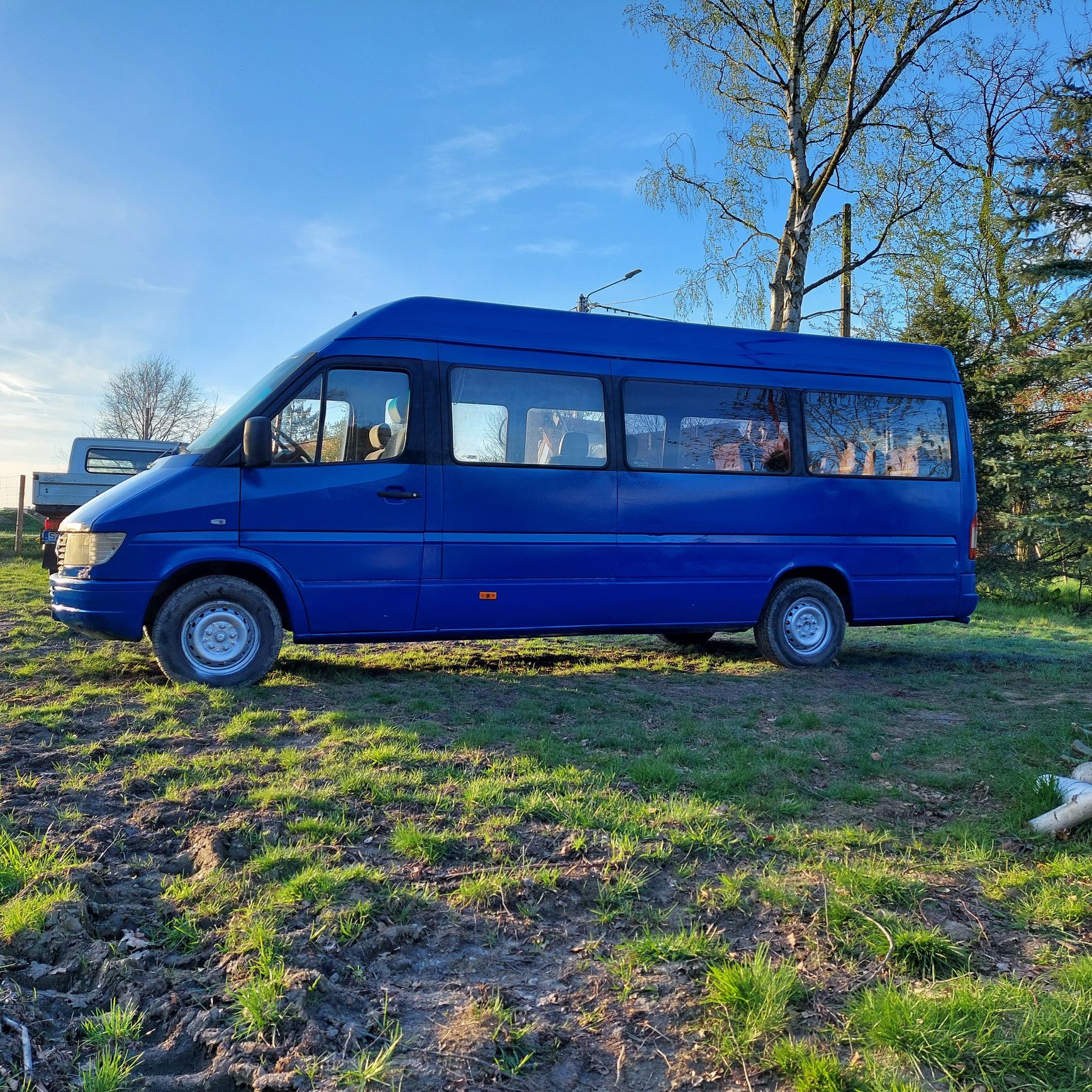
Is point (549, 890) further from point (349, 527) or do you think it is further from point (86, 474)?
point (86, 474)

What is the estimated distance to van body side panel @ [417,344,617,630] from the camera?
696cm

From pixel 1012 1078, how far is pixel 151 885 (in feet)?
8.62

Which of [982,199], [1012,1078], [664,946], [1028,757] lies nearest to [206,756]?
[664,946]

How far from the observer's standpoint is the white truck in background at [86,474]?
48.0 ft

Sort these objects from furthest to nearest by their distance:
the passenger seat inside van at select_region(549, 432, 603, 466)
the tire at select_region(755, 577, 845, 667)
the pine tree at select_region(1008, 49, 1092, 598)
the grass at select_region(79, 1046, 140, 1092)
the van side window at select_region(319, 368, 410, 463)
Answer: the pine tree at select_region(1008, 49, 1092, 598) → the tire at select_region(755, 577, 845, 667) → the passenger seat inside van at select_region(549, 432, 603, 466) → the van side window at select_region(319, 368, 410, 463) → the grass at select_region(79, 1046, 140, 1092)

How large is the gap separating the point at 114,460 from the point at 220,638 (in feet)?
36.4

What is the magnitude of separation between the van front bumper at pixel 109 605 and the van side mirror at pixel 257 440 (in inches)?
45.0

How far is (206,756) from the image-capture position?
4.55 meters

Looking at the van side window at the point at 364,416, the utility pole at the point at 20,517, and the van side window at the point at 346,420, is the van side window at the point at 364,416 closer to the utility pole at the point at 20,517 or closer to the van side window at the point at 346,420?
the van side window at the point at 346,420

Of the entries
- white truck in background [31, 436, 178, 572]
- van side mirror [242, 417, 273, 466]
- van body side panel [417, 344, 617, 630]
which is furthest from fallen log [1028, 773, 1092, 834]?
white truck in background [31, 436, 178, 572]

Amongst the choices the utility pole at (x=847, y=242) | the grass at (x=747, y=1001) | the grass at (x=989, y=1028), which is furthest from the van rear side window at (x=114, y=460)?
the grass at (x=989, y=1028)

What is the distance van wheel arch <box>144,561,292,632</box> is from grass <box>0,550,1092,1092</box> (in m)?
0.77

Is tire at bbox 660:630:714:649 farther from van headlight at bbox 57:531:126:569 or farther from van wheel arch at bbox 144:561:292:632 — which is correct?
van headlight at bbox 57:531:126:569

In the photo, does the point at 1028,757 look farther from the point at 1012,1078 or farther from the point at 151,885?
the point at 151,885
